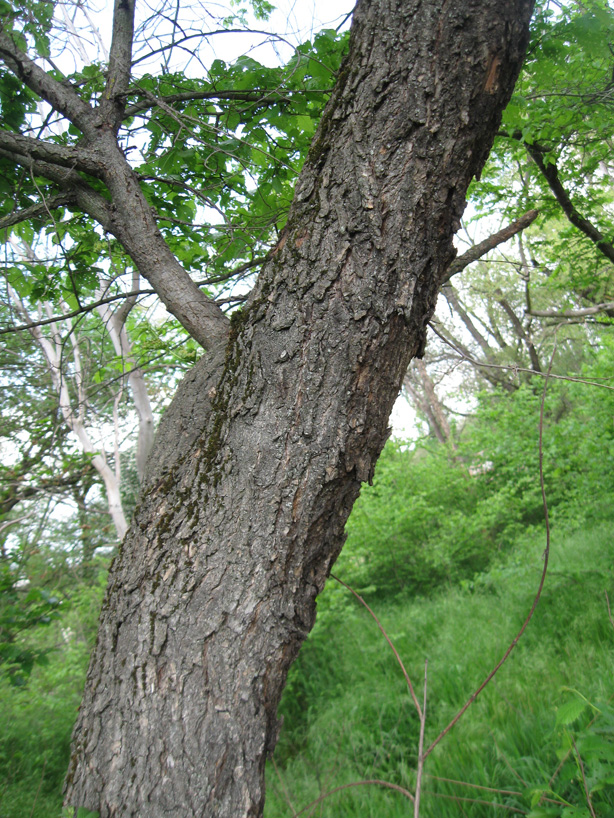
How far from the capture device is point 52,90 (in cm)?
192

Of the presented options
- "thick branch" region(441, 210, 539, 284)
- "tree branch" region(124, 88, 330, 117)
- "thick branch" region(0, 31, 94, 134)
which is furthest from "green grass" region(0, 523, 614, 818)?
"thick branch" region(0, 31, 94, 134)

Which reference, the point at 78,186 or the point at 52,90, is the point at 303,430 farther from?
the point at 52,90

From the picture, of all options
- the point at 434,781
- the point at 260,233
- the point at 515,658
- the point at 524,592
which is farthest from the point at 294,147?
the point at 524,592

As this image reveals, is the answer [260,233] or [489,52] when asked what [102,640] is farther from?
[260,233]

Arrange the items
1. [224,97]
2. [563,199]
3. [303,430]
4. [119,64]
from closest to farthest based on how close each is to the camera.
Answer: [303,430] < [119,64] < [224,97] < [563,199]

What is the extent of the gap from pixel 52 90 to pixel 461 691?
511cm

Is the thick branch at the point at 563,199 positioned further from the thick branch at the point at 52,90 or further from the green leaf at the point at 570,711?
the green leaf at the point at 570,711

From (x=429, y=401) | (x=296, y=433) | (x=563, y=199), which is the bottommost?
(x=296, y=433)

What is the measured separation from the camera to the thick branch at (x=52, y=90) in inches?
74.0

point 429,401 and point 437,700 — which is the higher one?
point 429,401

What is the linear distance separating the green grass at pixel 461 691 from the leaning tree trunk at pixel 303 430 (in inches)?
45.6

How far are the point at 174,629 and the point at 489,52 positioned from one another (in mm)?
1519

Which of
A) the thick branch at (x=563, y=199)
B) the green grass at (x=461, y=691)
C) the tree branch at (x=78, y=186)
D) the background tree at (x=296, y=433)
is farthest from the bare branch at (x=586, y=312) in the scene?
the green grass at (x=461, y=691)

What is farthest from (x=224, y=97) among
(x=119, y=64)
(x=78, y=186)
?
(x=78, y=186)
